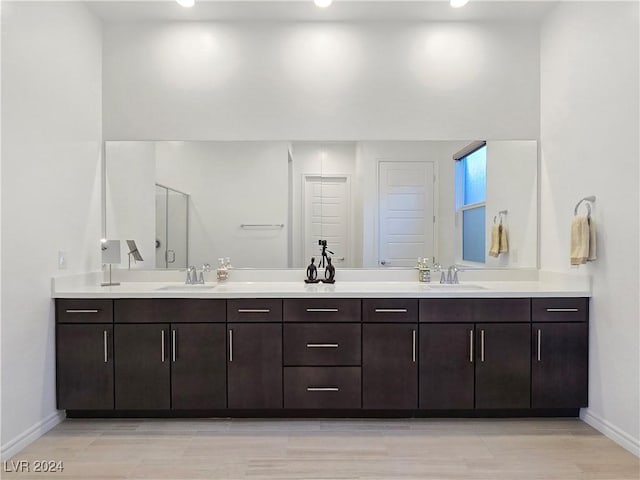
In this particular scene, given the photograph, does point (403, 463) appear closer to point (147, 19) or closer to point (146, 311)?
point (146, 311)

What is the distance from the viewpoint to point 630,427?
234cm

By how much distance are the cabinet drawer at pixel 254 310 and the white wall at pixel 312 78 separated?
1.29 metres

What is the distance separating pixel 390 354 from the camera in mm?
2658

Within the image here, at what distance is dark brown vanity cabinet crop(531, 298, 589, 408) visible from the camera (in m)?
2.66

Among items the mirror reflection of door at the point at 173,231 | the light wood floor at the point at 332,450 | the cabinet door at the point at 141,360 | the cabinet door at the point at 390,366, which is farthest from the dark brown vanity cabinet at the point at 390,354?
the mirror reflection of door at the point at 173,231

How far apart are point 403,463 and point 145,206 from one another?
8.06ft

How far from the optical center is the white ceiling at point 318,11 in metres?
3.01

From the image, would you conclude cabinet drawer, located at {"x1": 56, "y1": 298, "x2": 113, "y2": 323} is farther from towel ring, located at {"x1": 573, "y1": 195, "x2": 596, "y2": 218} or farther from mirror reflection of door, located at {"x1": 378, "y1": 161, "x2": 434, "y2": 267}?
towel ring, located at {"x1": 573, "y1": 195, "x2": 596, "y2": 218}

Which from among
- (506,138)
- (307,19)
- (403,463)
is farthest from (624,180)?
(307,19)

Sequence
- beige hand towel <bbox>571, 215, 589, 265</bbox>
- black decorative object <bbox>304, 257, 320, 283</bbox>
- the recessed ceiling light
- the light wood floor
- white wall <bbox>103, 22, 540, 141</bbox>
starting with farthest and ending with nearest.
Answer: white wall <bbox>103, 22, 540, 141</bbox> → black decorative object <bbox>304, 257, 320, 283</bbox> → the recessed ceiling light → beige hand towel <bbox>571, 215, 589, 265</bbox> → the light wood floor

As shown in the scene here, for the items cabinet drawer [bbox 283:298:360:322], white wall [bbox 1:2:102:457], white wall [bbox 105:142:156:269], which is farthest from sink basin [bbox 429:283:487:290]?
white wall [bbox 1:2:102:457]

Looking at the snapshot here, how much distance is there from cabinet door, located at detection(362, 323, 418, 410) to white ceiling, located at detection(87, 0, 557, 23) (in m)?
2.21

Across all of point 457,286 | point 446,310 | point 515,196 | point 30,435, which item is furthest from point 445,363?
point 30,435

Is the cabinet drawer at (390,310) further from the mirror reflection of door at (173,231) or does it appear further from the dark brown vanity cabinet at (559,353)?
the mirror reflection of door at (173,231)
